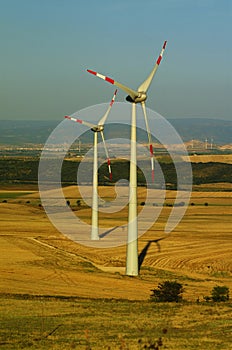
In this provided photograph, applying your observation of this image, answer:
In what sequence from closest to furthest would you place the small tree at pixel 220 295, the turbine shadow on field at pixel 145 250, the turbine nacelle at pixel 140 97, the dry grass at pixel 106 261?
the small tree at pixel 220 295 → the dry grass at pixel 106 261 → the turbine nacelle at pixel 140 97 → the turbine shadow on field at pixel 145 250

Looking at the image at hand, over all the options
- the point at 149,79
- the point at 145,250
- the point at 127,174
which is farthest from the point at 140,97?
the point at 127,174

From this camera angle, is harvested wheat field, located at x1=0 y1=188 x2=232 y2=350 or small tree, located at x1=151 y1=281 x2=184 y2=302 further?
small tree, located at x1=151 y1=281 x2=184 y2=302

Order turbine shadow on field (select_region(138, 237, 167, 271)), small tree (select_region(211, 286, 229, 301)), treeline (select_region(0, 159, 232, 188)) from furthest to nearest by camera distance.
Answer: treeline (select_region(0, 159, 232, 188))
turbine shadow on field (select_region(138, 237, 167, 271))
small tree (select_region(211, 286, 229, 301))

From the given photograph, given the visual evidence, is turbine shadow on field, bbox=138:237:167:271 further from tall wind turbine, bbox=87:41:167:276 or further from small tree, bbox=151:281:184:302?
small tree, bbox=151:281:184:302

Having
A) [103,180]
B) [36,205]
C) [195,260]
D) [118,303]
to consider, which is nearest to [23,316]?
[118,303]

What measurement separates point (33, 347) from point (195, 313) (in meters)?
9.31

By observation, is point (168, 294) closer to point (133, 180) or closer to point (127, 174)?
point (133, 180)

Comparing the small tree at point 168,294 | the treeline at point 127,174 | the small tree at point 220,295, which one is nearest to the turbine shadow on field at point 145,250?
the small tree at point 168,294

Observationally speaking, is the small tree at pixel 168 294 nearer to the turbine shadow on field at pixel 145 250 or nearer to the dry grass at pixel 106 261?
the dry grass at pixel 106 261

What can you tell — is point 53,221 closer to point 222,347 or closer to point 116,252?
point 116,252

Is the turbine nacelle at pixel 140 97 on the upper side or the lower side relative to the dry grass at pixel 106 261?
upper

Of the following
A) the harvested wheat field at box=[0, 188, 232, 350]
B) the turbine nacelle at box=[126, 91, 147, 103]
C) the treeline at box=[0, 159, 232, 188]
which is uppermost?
the treeline at box=[0, 159, 232, 188]

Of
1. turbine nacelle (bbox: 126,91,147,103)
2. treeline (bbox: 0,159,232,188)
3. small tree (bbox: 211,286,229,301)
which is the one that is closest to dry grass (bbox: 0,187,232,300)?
small tree (bbox: 211,286,229,301)

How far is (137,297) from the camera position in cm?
3597
